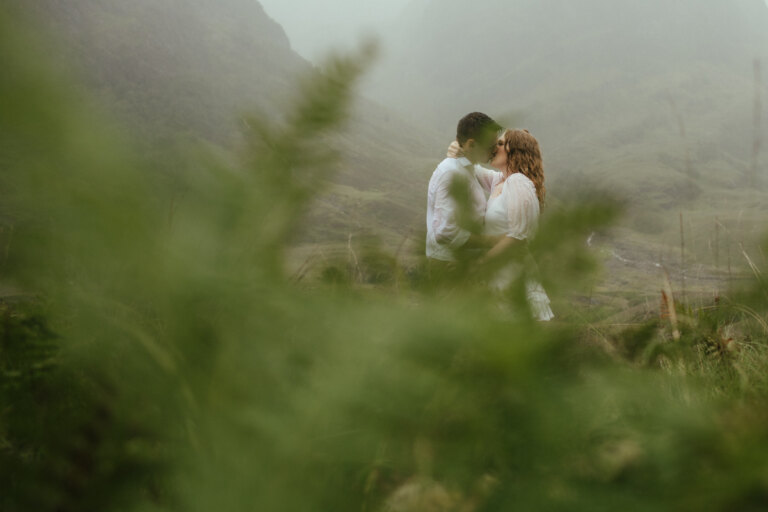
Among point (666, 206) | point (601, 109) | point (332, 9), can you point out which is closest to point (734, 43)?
point (601, 109)

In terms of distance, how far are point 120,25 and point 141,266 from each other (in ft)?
97.8

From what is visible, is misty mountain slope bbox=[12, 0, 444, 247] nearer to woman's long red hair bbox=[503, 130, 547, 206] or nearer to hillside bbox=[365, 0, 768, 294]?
hillside bbox=[365, 0, 768, 294]

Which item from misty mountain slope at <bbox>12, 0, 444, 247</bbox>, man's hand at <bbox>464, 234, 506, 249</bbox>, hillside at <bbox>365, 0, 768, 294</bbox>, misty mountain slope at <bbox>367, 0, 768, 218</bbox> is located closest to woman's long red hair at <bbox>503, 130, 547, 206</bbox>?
man's hand at <bbox>464, 234, 506, 249</bbox>

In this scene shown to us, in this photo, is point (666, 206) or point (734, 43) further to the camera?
point (734, 43)

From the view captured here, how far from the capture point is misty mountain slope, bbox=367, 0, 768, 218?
33000mm

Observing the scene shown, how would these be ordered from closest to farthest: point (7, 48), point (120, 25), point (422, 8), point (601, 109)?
1. point (7, 48)
2. point (120, 25)
3. point (601, 109)
4. point (422, 8)

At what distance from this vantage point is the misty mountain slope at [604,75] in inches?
1299

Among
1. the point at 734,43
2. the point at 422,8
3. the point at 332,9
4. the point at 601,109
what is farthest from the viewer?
the point at 422,8

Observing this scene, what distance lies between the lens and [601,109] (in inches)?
1492

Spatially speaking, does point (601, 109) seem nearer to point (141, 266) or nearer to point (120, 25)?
point (120, 25)

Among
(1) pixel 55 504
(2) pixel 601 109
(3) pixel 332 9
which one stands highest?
(3) pixel 332 9

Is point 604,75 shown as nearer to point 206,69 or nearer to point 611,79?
point 611,79

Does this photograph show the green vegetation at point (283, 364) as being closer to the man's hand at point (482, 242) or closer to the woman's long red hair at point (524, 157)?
the man's hand at point (482, 242)

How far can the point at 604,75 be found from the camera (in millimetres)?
39406
